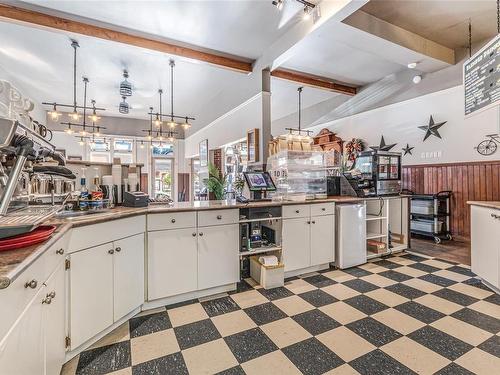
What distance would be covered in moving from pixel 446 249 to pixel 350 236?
6.95 feet

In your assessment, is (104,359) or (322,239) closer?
(104,359)

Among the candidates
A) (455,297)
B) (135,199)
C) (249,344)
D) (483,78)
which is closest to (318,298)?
(249,344)

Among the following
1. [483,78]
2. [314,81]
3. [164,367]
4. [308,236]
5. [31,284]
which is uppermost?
[314,81]

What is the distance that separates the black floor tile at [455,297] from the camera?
242 centimetres

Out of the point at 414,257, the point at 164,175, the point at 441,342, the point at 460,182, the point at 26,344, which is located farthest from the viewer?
the point at 164,175

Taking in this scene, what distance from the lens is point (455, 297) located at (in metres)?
2.52

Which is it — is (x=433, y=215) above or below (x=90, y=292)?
above

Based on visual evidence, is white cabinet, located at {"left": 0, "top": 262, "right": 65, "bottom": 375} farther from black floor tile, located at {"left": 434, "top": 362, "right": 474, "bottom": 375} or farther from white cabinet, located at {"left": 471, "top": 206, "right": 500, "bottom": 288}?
white cabinet, located at {"left": 471, "top": 206, "right": 500, "bottom": 288}

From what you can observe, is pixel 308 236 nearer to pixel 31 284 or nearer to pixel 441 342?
pixel 441 342

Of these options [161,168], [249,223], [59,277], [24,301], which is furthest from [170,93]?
[24,301]

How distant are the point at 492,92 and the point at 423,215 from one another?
2.45 m

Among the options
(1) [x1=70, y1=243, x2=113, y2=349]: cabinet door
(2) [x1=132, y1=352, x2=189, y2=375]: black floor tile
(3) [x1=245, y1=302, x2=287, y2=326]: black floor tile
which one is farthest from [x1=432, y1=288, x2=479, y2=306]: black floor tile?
(1) [x1=70, y1=243, x2=113, y2=349]: cabinet door

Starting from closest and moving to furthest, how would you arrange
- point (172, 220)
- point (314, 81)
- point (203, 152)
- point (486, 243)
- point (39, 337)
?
1. point (39, 337)
2. point (172, 220)
3. point (486, 243)
4. point (314, 81)
5. point (203, 152)

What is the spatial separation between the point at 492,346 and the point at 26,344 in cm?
274
